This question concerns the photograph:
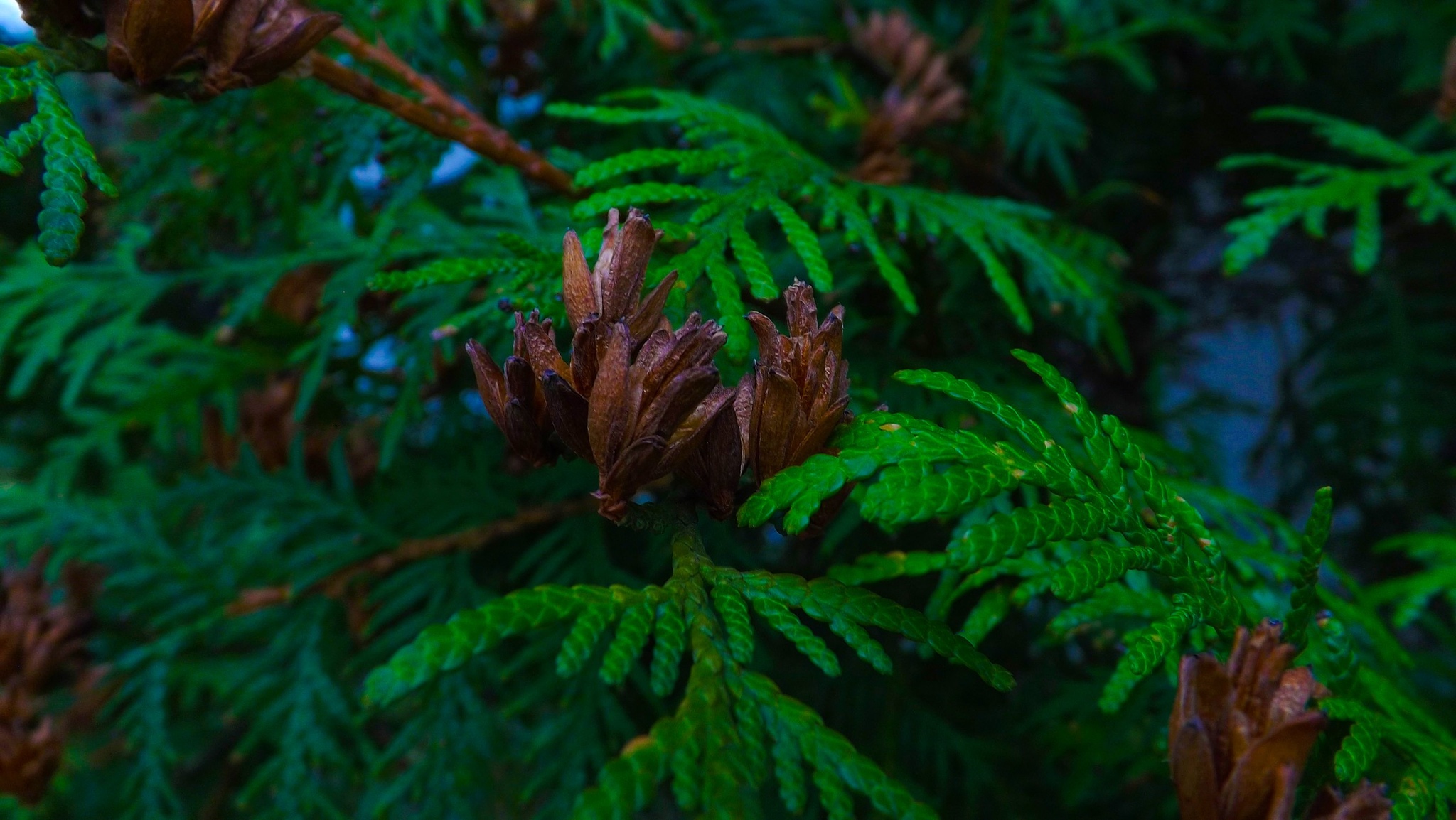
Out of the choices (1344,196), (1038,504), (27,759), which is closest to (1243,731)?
(1038,504)

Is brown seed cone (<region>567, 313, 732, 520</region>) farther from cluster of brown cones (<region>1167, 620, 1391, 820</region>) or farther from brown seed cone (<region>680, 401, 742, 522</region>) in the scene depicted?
cluster of brown cones (<region>1167, 620, 1391, 820</region>)

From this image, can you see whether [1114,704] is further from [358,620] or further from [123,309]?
[123,309]

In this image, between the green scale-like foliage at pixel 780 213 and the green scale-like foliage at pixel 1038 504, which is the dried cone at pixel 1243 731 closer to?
the green scale-like foliage at pixel 1038 504

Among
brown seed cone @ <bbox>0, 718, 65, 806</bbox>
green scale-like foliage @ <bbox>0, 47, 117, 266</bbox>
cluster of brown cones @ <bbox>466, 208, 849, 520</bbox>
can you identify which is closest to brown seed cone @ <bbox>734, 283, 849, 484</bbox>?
cluster of brown cones @ <bbox>466, 208, 849, 520</bbox>

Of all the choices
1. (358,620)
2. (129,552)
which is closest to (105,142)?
(129,552)

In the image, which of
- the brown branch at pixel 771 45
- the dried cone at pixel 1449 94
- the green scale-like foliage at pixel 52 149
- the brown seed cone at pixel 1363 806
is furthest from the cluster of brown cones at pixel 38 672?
the dried cone at pixel 1449 94

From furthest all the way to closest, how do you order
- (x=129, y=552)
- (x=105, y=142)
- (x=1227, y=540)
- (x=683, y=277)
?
(x=105, y=142) → (x=129, y=552) → (x=1227, y=540) → (x=683, y=277)
